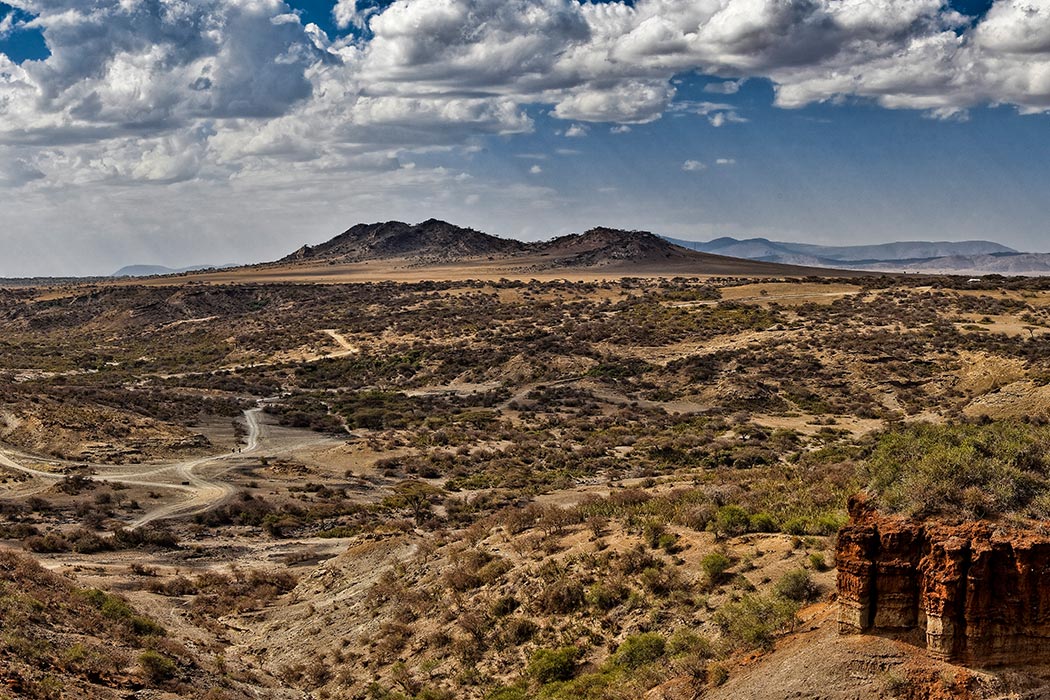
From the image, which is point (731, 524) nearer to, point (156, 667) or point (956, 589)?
point (956, 589)

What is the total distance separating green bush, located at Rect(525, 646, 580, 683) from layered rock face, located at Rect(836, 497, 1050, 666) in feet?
21.5

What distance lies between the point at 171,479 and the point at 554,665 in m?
31.8

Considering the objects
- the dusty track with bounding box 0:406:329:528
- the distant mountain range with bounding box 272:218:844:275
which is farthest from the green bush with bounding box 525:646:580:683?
the distant mountain range with bounding box 272:218:844:275

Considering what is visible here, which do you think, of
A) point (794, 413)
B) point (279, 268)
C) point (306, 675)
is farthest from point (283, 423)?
point (279, 268)

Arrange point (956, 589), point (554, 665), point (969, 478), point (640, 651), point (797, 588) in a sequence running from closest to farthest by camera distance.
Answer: point (956, 589) → point (969, 478) → point (797, 588) → point (640, 651) → point (554, 665)

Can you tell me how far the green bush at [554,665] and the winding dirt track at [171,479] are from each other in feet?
78.0

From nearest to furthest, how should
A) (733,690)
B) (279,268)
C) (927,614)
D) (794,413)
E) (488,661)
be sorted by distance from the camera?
(927,614)
(733,690)
(488,661)
(794,413)
(279,268)

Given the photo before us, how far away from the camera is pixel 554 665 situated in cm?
1758

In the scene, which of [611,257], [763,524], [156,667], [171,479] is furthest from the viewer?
[611,257]

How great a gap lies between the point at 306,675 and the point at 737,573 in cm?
1089

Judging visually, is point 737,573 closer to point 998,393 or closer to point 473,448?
point 473,448

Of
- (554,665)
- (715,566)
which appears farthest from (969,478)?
(554,665)

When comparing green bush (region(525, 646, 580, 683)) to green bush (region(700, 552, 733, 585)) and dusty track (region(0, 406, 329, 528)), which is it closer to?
green bush (region(700, 552, 733, 585))

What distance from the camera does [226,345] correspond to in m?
101
